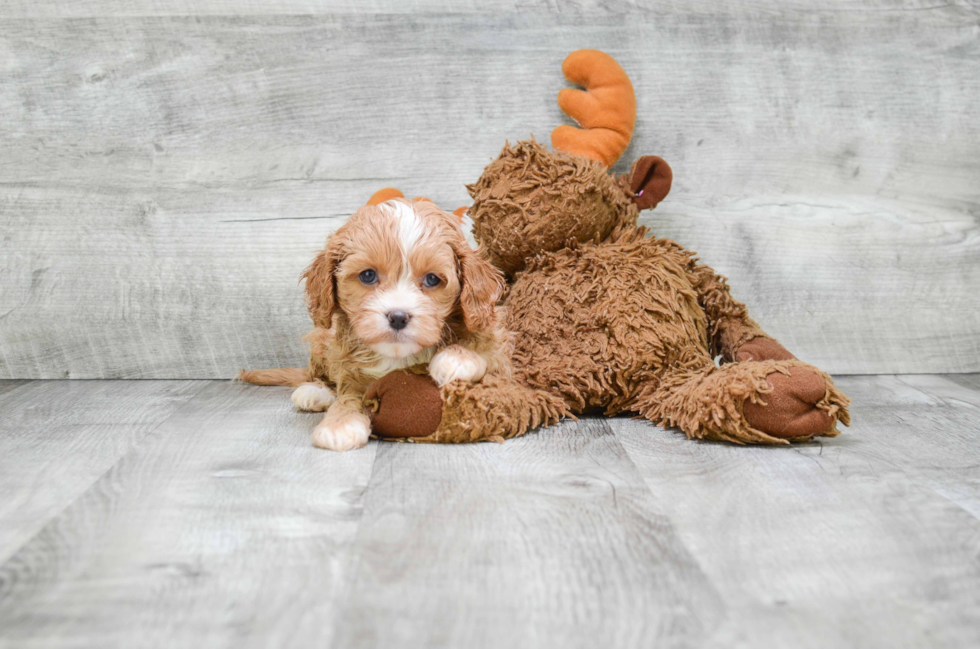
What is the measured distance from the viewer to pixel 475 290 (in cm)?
162

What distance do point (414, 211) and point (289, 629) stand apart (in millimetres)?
924

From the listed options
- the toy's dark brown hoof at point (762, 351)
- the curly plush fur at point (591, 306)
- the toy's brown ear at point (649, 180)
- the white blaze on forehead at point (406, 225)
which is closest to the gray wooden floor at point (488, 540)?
the curly plush fur at point (591, 306)

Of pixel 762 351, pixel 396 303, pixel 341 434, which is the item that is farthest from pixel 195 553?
pixel 762 351

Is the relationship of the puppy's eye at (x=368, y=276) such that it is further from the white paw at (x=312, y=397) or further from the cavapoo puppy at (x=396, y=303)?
the white paw at (x=312, y=397)

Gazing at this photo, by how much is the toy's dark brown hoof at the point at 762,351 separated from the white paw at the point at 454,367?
67 centimetres

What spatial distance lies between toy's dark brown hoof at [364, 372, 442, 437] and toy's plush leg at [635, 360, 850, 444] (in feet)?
1.78

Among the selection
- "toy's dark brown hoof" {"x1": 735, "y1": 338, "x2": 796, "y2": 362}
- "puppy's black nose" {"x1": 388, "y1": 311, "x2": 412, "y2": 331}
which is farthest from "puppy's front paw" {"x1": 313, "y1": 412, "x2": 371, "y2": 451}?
"toy's dark brown hoof" {"x1": 735, "y1": 338, "x2": 796, "y2": 362}

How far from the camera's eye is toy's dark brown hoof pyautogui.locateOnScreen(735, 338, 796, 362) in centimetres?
186

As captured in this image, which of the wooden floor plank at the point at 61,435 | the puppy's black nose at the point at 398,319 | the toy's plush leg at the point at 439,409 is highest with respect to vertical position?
the puppy's black nose at the point at 398,319

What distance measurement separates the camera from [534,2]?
2277 mm

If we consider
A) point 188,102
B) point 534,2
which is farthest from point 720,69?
point 188,102

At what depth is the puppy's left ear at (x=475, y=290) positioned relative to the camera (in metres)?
1.62

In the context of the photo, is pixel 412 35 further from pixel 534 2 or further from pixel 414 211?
pixel 414 211

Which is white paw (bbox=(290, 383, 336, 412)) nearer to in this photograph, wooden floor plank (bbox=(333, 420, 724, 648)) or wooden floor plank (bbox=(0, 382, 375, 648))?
wooden floor plank (bbox=(0, 382, 375, 648))
